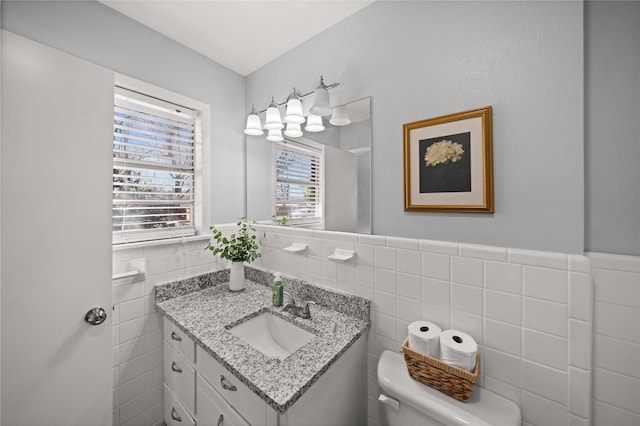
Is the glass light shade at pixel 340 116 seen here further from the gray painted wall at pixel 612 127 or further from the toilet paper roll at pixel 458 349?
the toilet paper roll at pixel 458 349

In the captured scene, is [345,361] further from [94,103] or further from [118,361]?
[94,103]

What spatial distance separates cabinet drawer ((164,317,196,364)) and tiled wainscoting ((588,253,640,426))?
1.61m

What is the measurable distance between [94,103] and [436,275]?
5.55ft

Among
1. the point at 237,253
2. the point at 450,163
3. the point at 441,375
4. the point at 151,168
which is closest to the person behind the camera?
the point at 441,375

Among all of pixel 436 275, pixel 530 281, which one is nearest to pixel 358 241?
pixel 436 275

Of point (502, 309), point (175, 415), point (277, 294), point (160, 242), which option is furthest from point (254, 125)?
point (175, 415)

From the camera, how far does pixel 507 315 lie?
0.88 metres

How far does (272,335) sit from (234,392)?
45 centimetres

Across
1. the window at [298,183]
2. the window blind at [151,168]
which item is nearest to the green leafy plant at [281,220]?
the window at [298,183]

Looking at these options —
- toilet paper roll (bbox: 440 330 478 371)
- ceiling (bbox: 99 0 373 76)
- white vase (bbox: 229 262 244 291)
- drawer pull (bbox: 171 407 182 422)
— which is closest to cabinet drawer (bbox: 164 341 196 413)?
drawer pull (bbox: 171 407 182 422)

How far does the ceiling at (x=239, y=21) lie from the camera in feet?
4.07

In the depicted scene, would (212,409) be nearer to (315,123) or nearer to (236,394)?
(236,394)

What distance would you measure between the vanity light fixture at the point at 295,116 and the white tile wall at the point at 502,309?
0.75m

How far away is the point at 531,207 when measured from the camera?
0.85m
